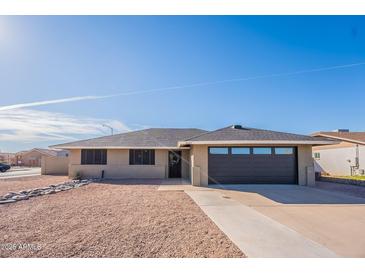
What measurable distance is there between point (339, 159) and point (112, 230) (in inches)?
844

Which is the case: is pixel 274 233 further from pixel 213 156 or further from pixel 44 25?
pixel 213 156

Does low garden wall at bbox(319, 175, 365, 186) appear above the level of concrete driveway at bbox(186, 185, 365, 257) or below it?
below

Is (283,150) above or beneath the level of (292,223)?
above

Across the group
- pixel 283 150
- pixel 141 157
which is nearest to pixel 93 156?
pixel 141 157

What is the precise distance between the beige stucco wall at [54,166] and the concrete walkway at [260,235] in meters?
18.3

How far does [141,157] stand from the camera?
629 inches

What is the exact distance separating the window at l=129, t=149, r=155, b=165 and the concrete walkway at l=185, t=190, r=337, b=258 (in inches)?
374

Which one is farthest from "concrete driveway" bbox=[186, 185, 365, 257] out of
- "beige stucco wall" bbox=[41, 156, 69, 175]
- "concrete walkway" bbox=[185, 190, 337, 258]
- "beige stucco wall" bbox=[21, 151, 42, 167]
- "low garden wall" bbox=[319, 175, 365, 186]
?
"beige stucco wall" bbox=[21, 151, 42, 167]

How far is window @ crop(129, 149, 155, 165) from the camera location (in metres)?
15.9

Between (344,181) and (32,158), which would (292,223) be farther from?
(32,158)

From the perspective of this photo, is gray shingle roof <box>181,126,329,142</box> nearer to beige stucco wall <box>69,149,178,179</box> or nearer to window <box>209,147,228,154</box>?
window <box>209,147,228,154</box>

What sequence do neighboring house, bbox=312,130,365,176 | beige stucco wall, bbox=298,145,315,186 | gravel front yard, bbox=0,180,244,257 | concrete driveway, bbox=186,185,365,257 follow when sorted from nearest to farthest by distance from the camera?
1. gravel front yard, bbox=0,180,244,257
2. concrete driveway, bbox=186,185,365,257
3. beige stucco wall, bbox=298,145,315,186
4. neighboring house, bbox=312,130,365,176

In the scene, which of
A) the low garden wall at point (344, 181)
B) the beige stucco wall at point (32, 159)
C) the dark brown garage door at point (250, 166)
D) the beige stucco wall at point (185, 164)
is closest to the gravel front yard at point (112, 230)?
the dark brown garage door at point (250, 166)

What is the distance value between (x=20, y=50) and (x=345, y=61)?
13.6 m
